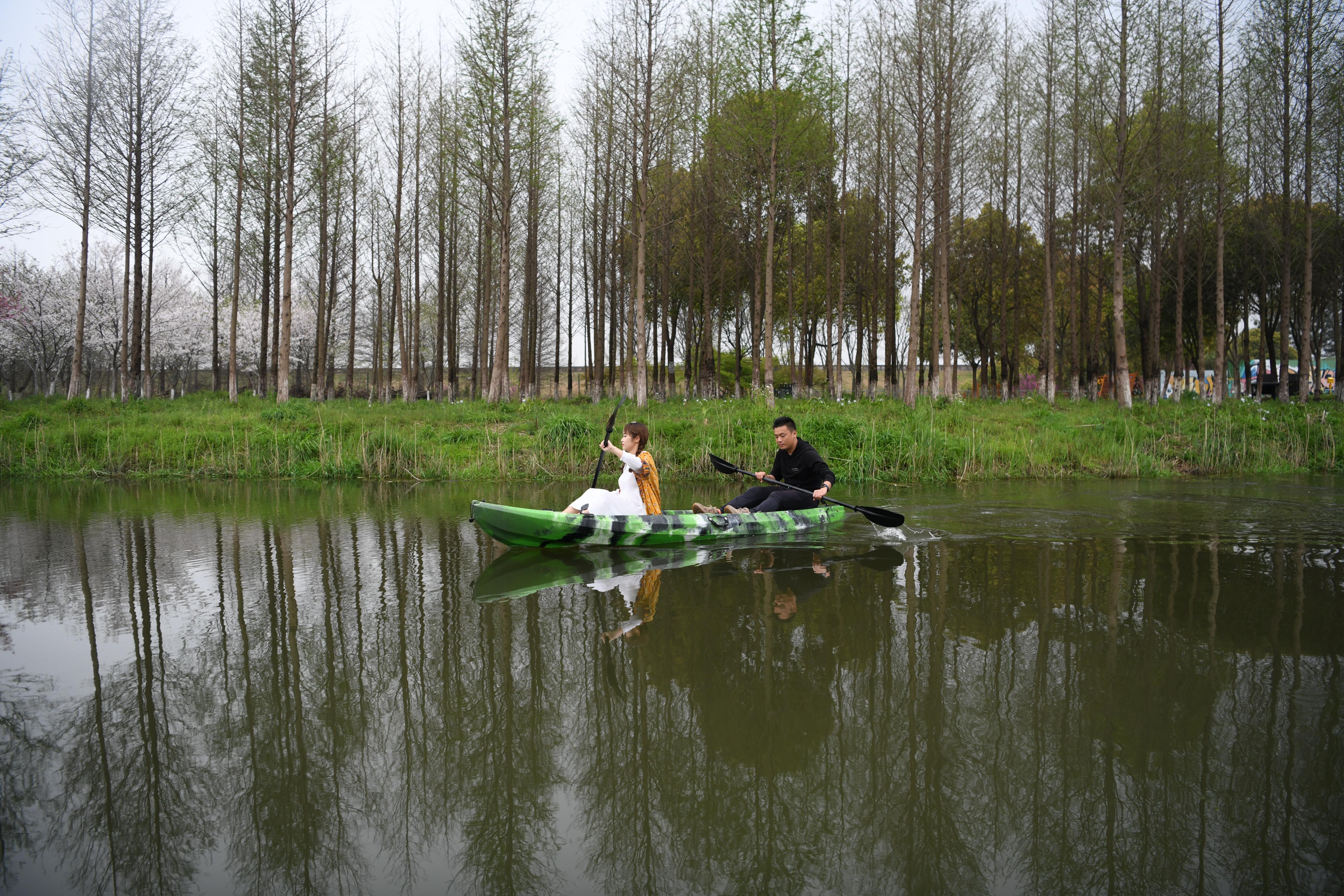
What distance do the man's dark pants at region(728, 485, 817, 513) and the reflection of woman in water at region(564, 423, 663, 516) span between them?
1260mm

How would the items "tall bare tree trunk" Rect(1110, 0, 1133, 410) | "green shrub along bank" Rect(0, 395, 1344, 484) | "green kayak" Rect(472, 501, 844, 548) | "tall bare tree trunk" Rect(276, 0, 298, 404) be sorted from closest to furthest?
"green kayak" Rect(472, 501, 844, 548) < "green shrub along bank" Rect(0, 395, 1344, 484) < "tall bare tree trunk" Rect(1110, 0, 1133, 410) < "tall bare tree trunk" Rect(276, 0, 298, 404)

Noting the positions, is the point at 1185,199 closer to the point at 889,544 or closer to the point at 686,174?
Result: the point at 686,174

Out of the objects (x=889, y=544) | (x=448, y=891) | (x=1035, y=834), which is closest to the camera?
(x=448, y=891)

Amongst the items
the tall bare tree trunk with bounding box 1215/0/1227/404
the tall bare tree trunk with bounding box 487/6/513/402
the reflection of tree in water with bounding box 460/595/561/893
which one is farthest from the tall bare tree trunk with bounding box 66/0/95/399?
the tall bare tree trunk with bounding box 1215/0/1227/404

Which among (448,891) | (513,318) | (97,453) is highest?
(513,318)

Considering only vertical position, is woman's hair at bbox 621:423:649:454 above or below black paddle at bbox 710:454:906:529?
above

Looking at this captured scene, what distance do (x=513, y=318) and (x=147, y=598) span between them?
3454 cm

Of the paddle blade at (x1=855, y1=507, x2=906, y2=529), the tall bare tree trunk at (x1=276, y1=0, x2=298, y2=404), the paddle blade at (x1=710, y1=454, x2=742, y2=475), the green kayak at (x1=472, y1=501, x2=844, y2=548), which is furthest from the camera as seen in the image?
the tall bare tree trunk at (x1=276, y1=0, x2=298, y2=404)

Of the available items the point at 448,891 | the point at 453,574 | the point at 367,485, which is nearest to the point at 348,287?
the point at 367,485

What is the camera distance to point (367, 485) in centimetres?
1383

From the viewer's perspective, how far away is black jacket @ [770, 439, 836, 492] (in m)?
9.21

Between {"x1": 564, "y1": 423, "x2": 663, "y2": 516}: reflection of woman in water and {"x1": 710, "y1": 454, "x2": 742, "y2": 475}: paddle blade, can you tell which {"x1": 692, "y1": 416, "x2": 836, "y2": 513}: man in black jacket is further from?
{"x1": 564, "y1": 423, "x2": 663, "y2": 516}: reflection of woman in water

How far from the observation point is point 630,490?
820 centimetres

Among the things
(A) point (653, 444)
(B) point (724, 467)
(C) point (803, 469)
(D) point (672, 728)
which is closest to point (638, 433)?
(C) point (803, 469)
